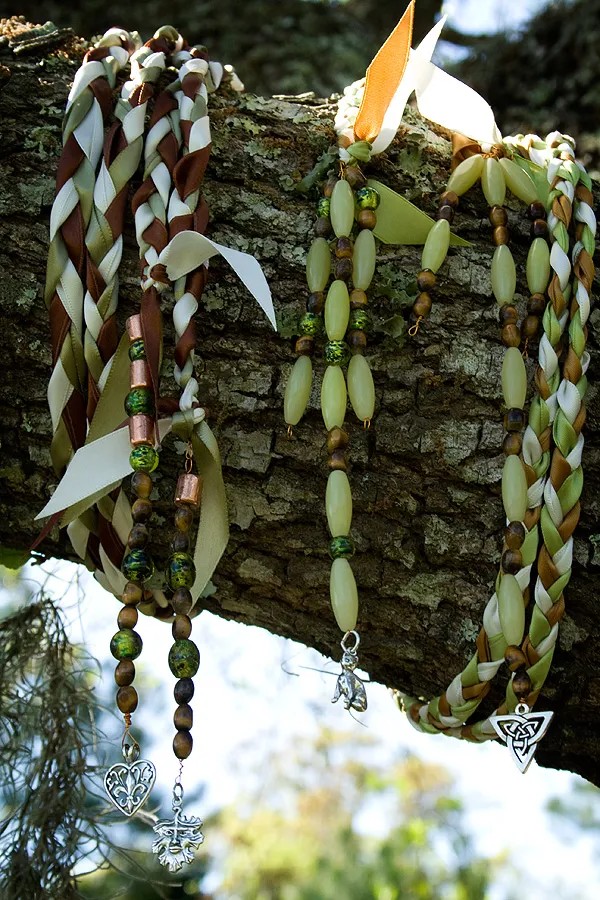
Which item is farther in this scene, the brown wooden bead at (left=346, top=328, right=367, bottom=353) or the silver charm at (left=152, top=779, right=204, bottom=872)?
the brown wooden bead at (left=346, top=328, right=367, bottom=353)

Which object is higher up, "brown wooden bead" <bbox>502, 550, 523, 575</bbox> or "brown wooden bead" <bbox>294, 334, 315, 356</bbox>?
"brown wooden bead" <bbox>294, 334, 315, 356</bbox>

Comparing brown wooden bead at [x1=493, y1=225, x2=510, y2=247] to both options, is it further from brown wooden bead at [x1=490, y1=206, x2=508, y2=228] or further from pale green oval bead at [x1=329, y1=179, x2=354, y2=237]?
pale green oval bead at [x1=329, y1=179, x2=354, y2=237]

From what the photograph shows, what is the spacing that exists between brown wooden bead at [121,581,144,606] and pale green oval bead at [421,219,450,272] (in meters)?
0.45

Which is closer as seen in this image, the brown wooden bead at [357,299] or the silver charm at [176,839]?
the silver charm at [176,839]

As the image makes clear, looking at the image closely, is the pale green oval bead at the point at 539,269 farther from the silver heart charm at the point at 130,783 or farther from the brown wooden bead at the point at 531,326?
the silver heart charm at the point at 130,783

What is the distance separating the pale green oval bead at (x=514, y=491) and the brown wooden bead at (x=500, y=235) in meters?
0.25

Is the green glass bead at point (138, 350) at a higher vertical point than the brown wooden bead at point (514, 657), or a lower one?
higher

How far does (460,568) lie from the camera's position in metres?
0.97

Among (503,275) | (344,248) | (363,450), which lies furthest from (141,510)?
(503,275)

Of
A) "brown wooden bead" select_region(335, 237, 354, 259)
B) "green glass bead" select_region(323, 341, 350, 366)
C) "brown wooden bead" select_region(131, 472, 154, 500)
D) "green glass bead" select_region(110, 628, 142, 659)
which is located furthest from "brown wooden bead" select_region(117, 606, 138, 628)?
"brown wooden bead" select_region(335, 237, 354, 259)

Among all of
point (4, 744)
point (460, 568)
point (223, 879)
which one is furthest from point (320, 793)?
point (460, 568)

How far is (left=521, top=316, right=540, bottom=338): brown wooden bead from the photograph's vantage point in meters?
0.99

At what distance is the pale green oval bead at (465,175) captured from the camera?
103cm

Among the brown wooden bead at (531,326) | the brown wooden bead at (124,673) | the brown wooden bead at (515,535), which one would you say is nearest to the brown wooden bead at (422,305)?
the brown wooden bead at (531,326)
